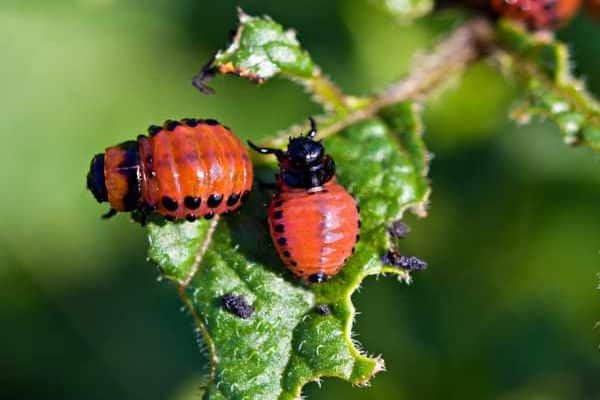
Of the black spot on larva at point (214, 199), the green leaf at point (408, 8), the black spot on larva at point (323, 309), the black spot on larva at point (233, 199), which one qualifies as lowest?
the black spot on larva at point (323, 309)

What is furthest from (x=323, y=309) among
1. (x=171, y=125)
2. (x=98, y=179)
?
(x=98, y=179)

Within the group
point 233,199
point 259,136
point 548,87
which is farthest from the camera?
point 259,136

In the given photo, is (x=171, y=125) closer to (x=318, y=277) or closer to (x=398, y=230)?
(x=318, y=277)

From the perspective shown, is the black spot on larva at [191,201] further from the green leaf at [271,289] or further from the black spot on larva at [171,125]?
the black spot on larva at [171,125]

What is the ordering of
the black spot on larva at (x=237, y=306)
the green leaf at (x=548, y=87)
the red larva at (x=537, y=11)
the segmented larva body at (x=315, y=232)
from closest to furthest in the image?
1. the segmented larva body at (x=315, y=232)
2. the black spot on larva at (x=237, y=306)
3. the green leaf at (x=548, y=87)
4. the red larva at (x=537, y=11)

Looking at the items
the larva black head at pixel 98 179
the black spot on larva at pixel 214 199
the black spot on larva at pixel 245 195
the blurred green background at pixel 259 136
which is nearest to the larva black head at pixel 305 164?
the black spot on larva at pixel 245 195

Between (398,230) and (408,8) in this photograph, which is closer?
(398,230)
